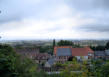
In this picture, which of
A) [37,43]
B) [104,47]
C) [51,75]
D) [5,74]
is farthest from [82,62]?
[104,47]

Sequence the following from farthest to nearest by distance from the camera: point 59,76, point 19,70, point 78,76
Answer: point 59,76
point 78,76
point 19,70

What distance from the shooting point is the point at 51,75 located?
208 cm

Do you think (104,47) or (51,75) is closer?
(51,75)

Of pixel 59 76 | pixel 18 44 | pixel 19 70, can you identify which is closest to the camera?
pixel 19 70

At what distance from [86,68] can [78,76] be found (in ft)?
0.81

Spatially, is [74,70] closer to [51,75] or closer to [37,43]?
[51,75]

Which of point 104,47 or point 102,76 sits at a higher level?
point 104,47

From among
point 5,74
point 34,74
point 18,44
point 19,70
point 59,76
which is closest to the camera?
point 5,74

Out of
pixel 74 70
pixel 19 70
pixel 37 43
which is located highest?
pixel 37 43

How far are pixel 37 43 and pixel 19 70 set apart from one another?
1714 millimetres

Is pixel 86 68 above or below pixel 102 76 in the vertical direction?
above

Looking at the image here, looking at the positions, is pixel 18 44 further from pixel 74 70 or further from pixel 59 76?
→ pixel 74 70

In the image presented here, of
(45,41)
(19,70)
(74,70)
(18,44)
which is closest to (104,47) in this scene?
(45,41)

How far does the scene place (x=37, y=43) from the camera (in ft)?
10.7
